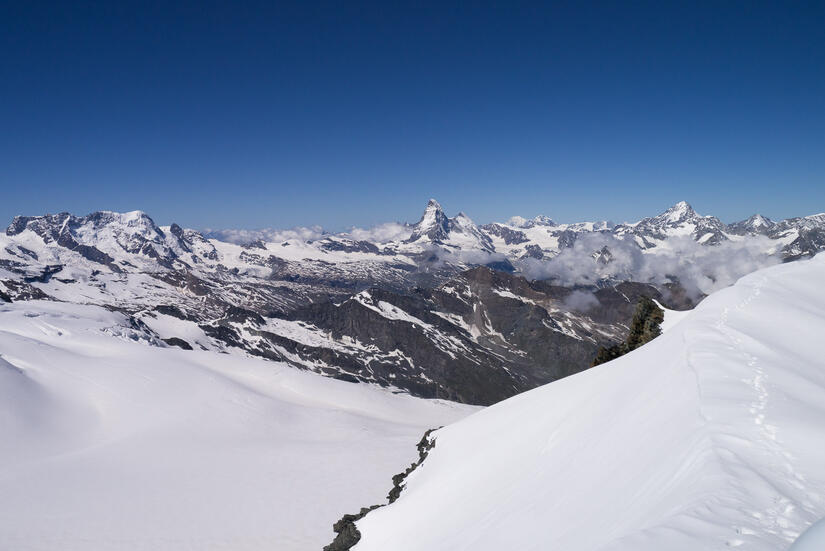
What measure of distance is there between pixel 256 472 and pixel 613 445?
95.5 ft

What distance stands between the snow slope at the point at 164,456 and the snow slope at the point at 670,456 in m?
9.25

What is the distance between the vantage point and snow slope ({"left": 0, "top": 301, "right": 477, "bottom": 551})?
23.7m

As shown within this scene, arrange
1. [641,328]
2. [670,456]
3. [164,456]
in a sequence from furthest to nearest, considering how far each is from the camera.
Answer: [641,328] < [164,456] < [670,456]

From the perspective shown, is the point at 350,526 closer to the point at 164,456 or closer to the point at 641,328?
the point at 164,456

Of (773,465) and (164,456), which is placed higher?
(773,465)

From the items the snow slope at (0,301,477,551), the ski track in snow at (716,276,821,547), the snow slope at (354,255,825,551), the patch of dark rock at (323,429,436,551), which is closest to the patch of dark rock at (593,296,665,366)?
the snow slope at (354,255,825,551)

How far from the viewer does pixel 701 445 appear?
8266 mm

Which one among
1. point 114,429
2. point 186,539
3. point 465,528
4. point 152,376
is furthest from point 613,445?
point 152,376

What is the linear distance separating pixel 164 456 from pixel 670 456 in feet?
125

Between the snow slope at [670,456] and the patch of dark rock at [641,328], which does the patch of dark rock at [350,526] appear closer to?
the snow slope at [670,456]

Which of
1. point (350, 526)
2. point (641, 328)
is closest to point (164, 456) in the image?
point (350, 526)

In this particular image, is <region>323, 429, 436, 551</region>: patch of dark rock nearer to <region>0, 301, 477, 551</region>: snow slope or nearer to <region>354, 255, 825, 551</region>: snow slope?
<region>354, 255, 825, 551</region>: snow slope

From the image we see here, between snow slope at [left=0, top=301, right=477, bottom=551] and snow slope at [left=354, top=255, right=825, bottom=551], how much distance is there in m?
9.25

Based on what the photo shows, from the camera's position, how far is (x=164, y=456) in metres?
34.0
